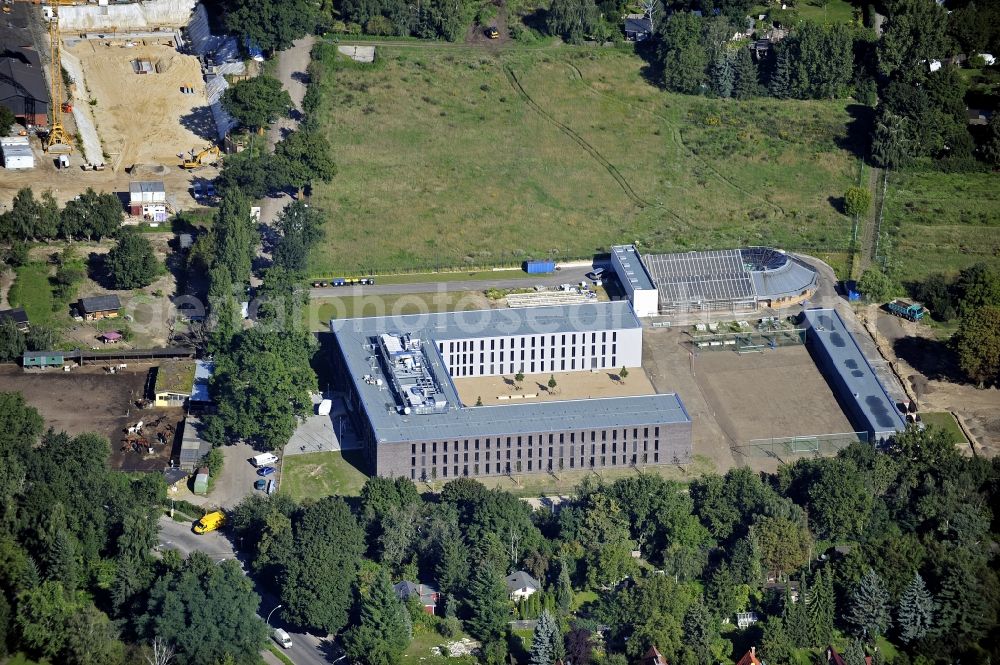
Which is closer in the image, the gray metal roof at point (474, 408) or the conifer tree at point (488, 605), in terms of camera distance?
the conifer tree at point (488, 605)

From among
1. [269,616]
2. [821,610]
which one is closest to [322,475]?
[269,616]

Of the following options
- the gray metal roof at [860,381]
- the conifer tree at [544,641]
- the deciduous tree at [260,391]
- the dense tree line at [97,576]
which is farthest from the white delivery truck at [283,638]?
the gray metal roof at [860,381]

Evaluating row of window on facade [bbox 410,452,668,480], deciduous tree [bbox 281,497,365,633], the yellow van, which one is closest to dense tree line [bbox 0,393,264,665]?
deciduous tree [bbox 281,497,365,633]

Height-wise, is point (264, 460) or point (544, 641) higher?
point (544, 641)

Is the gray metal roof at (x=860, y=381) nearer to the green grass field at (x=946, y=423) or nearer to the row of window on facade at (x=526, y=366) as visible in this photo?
the green grass field at (x=946, y=423)

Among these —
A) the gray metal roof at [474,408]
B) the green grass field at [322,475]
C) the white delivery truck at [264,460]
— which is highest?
the gray metal roof at [474,408]

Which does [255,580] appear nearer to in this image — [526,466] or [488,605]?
[488,605]
